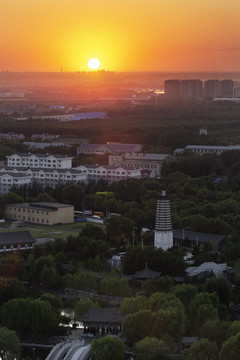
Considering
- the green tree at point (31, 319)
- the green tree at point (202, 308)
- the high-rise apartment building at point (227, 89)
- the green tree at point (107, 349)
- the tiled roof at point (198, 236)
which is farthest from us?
the high-rise apartment building at point (227, 89)

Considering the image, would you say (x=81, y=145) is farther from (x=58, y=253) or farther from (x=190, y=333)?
(x=190, y=333)

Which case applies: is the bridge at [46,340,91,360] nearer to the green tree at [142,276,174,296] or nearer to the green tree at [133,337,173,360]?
the green tree at [133,337,173,360]

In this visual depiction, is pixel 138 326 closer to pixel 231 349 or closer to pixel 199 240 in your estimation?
pixel 231 349

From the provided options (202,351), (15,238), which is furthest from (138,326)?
(15,238)

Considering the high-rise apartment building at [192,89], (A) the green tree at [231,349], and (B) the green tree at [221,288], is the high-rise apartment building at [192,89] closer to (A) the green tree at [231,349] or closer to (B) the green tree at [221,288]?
(B) the green tree at [221,288]

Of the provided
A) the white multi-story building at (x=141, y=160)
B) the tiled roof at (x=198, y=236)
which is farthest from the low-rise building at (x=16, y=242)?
the white multi-story building at (x=141, y=160)

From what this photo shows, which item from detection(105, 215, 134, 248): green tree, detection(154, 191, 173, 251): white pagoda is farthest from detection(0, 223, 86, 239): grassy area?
detection(154, 191, 173, 251): white pagoda
